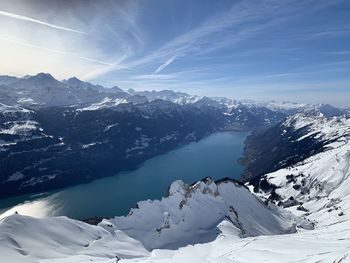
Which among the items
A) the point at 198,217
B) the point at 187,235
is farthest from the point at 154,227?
the point at 198,217

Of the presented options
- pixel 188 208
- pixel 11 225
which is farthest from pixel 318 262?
pixel 188 208

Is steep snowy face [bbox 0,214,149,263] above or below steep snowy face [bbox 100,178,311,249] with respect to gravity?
above

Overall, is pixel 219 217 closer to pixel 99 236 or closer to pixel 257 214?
pixel 257 214

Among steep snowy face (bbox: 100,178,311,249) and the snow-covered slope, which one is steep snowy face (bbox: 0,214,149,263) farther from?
steep snowy face (bbox: 100,178,311,249)

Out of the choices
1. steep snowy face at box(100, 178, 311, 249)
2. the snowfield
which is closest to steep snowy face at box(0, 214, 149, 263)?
the snowfield

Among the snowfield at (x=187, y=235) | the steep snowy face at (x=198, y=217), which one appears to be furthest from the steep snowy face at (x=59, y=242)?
the steep snowy face at (x=198, y=217)

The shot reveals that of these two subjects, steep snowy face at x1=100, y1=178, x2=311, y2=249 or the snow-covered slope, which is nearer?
the snow-covered slope

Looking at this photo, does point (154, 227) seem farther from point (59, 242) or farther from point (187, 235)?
point (59, 242)

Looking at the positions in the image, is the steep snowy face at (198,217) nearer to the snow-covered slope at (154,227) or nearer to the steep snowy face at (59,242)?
the snow-covered slope at (154,227)
